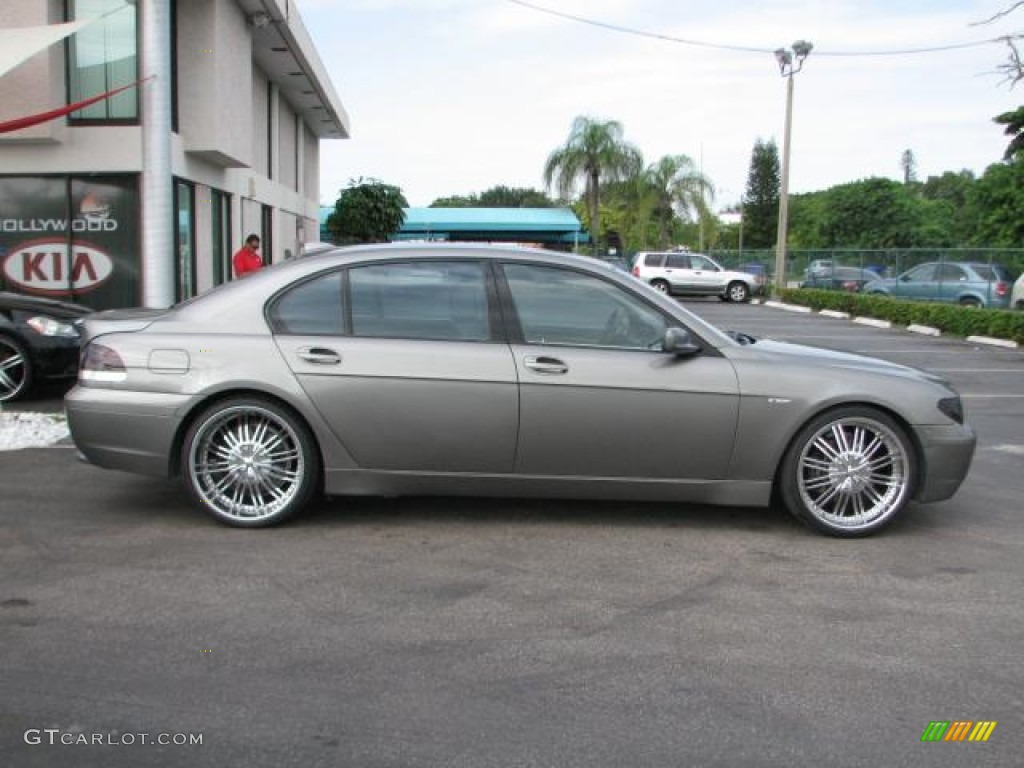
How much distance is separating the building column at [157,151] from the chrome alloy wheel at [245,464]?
465 cm

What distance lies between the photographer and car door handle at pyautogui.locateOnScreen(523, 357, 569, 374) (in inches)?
217

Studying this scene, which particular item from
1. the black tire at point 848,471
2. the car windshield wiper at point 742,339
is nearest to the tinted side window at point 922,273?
the car windshield wiper at point 742,339

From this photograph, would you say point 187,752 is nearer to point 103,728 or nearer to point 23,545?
point 103,728

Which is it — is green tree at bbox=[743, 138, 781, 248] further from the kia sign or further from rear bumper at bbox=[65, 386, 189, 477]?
rear bumper at bbox=[65, 386, 189, 477]

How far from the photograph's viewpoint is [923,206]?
76.6m

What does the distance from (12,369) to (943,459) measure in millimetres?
8094

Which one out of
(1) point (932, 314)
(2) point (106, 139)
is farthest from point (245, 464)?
(1) point (932, 314)

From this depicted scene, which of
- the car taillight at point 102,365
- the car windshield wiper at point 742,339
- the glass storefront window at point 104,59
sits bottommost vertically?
the car taillight at point 102,365

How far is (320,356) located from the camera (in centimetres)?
557

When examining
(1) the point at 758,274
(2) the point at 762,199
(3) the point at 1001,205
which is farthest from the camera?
(2) the point at 762,199

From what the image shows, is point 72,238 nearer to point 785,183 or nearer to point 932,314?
point 932,314

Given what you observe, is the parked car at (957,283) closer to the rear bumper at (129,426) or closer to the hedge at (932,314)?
the hedge at (932,314)

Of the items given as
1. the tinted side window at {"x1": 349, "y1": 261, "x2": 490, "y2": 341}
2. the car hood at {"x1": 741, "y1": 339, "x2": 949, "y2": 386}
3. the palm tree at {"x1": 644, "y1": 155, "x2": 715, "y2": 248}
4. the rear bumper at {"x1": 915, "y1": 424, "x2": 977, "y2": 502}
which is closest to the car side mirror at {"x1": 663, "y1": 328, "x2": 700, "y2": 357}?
the car hood at {"x1": 741, "y1": 339, "x2": 949, "y2": 386}

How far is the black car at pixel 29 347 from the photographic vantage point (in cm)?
977
